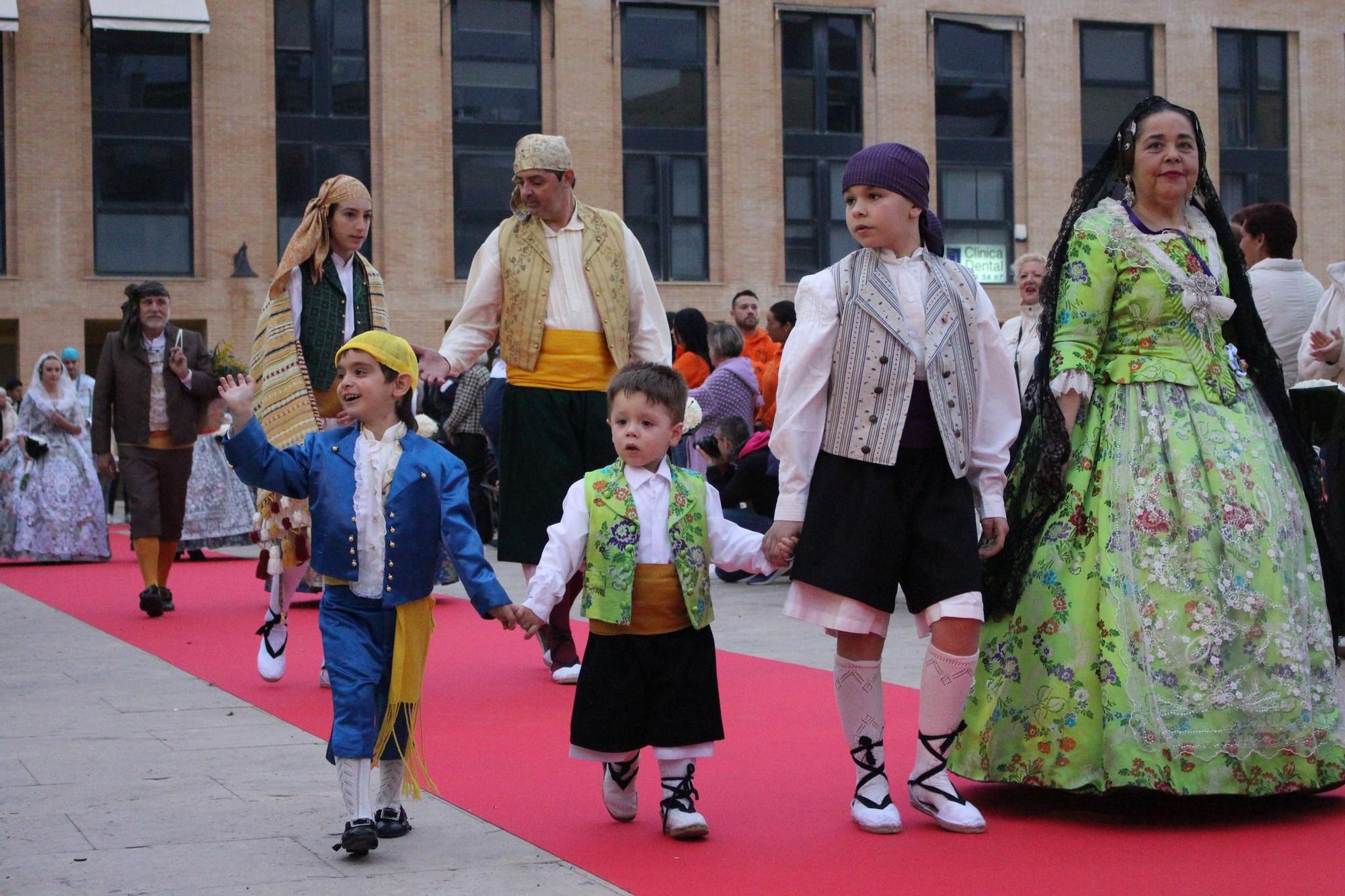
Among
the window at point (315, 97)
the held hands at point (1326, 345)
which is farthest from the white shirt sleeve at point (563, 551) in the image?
the window at point (315, 97)

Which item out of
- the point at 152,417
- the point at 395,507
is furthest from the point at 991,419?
the point at 152,417

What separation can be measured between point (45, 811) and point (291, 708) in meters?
1.87

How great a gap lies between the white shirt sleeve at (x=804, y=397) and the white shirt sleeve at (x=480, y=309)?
2700mm

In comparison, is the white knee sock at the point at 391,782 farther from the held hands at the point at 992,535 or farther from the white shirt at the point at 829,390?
the held hands at the point at 992,535

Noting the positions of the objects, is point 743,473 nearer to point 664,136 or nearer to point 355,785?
point 355,785

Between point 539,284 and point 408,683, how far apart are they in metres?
2.84

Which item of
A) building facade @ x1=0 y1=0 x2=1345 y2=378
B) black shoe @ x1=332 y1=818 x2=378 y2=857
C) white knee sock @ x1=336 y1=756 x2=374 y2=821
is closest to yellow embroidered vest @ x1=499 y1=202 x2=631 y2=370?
white knee sock @ x1=336 y1=756 x2=374 y2=821

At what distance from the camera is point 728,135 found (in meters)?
32.7

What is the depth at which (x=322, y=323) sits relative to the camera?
7.01m

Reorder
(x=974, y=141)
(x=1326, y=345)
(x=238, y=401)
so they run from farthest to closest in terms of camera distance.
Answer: (x=974, y=141), (x=1326, y=345), (x=238, y=401)

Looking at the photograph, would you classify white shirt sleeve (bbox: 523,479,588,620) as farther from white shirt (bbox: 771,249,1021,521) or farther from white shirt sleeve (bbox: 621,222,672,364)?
white shirt sleeve (bbox: 621,222,672,364)

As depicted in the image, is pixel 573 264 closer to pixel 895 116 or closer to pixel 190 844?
pixel 190 844

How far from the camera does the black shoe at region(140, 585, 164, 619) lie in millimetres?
10016

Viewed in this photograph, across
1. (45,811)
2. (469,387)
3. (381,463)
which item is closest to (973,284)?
(381,463)
